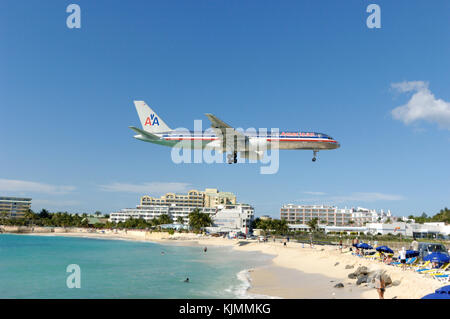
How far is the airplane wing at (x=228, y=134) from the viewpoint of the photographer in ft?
123

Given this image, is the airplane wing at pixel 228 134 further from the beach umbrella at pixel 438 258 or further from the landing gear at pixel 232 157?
the beach umbrella at pixel 438 258

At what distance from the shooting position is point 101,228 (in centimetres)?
19600

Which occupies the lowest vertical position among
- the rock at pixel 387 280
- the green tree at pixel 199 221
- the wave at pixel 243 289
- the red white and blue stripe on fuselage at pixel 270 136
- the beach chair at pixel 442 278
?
the green tree at pixel 199 221

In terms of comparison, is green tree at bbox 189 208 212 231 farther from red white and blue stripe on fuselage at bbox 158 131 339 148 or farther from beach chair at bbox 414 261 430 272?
beach chair at bbox 414 261 430 272

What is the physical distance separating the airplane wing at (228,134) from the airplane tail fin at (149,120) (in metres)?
10.7

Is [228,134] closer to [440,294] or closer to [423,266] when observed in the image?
[423,266]

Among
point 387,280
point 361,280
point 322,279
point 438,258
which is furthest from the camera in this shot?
point 322,279

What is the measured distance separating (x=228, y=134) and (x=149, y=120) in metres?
14.3

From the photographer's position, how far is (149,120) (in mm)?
47750

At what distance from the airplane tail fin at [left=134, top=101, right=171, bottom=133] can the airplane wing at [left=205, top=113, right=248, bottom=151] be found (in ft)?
35.1

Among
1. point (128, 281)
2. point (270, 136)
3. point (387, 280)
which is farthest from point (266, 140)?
point (128, 281)

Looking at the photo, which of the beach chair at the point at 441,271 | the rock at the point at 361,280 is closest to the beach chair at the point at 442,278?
the beach chair at the point at 441,271
